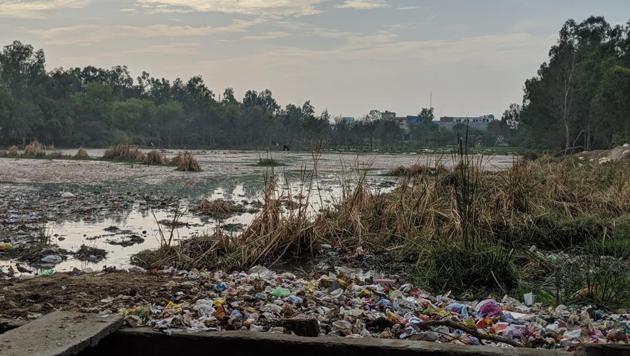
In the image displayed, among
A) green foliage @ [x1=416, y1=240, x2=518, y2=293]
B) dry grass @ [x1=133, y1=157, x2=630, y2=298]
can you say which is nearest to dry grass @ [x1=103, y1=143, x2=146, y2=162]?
dry grass @ [x1=133, y1=157, x2=630, y2=298]

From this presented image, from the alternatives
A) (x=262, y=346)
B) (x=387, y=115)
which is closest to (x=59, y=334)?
(x=262, y=346)

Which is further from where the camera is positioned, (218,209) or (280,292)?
(218,209)

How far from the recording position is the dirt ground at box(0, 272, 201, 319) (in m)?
3.58

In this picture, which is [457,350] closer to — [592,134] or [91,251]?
[91,251]

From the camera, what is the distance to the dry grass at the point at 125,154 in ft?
90.6

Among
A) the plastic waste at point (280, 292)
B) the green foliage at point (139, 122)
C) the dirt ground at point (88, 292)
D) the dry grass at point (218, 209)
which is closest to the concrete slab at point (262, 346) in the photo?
the dirt ground at point (88, 292)

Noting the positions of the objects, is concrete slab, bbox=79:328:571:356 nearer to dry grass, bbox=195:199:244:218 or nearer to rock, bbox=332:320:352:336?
Result: rock, bbox=332:320:352:336

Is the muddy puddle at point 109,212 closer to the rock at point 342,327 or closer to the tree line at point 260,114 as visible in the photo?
the rock at point 342,327

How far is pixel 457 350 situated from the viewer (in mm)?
2768

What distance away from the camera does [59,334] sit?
277 centimetres

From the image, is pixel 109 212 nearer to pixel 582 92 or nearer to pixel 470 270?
pixel 470 270

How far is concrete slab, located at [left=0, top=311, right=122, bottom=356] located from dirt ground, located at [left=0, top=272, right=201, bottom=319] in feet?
1.59

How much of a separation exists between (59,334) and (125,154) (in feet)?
87.7

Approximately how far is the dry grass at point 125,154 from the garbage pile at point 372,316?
24191 mm
